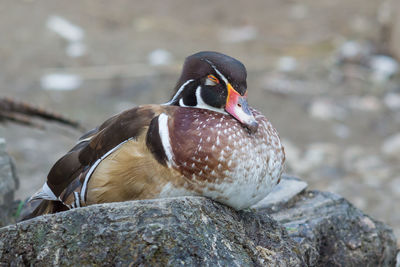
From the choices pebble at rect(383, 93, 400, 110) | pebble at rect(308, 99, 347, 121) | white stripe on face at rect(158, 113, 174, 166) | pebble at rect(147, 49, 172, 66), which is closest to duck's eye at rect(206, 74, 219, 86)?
white stripe on face at rect(158, 113, 174, 166)

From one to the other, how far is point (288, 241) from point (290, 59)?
6437mm

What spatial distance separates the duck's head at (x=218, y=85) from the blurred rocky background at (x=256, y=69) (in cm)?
255

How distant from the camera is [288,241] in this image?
2689mm

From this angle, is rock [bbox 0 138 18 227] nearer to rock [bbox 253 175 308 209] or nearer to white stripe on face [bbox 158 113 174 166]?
white stripe on face [bbox 158 113 174 166]

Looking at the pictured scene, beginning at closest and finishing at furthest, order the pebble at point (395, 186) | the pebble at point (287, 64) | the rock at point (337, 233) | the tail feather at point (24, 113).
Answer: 1. the rock at point (337, 233)
2. the tail feather at point (24, 113)
3. the pebble at point (395, 186)
4. the pebble at point (287, 64)

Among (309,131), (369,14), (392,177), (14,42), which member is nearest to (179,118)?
(392,177)

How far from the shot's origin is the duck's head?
2.56 metres

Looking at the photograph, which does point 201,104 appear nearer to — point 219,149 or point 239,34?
point 219,149

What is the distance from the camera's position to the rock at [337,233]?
3062mm

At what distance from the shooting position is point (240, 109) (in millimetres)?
2592

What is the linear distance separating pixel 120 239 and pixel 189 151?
496 millimetres

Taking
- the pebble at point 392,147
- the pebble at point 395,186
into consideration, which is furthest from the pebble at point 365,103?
the pebble at point 395,186

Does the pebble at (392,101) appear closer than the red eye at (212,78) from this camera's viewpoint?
No

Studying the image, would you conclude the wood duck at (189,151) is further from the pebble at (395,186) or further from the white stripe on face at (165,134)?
the pebble at (395,186)
